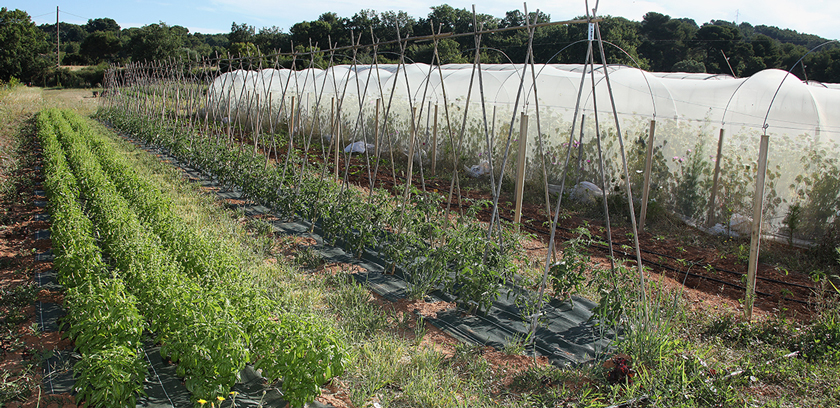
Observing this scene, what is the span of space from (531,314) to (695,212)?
15.6ft

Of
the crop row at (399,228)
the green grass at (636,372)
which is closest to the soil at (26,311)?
the green grass at (636,372)

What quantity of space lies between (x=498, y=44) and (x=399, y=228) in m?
25.2

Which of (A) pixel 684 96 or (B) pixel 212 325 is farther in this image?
(A) pixel 684 96

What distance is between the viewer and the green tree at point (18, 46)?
113 ft

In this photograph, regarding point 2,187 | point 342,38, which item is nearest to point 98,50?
point 342,38

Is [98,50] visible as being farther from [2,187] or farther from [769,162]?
[769,162]

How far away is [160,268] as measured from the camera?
142 inches

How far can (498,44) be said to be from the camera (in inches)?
1118

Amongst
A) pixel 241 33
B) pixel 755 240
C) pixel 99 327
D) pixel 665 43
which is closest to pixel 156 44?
pixel 241 33

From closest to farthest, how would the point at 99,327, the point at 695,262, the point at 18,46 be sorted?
the point at 99,327
the point at 695,262
the point at 18,46

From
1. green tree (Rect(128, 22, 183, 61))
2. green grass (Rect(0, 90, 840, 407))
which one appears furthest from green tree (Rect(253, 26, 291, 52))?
green grass (Rect(0, 90, 840, 407))

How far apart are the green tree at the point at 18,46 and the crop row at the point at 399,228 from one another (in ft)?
118

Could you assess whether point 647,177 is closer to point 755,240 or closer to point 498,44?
point 755,240

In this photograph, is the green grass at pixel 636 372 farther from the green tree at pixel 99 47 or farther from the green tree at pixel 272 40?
the green tree at pixel 99 47
